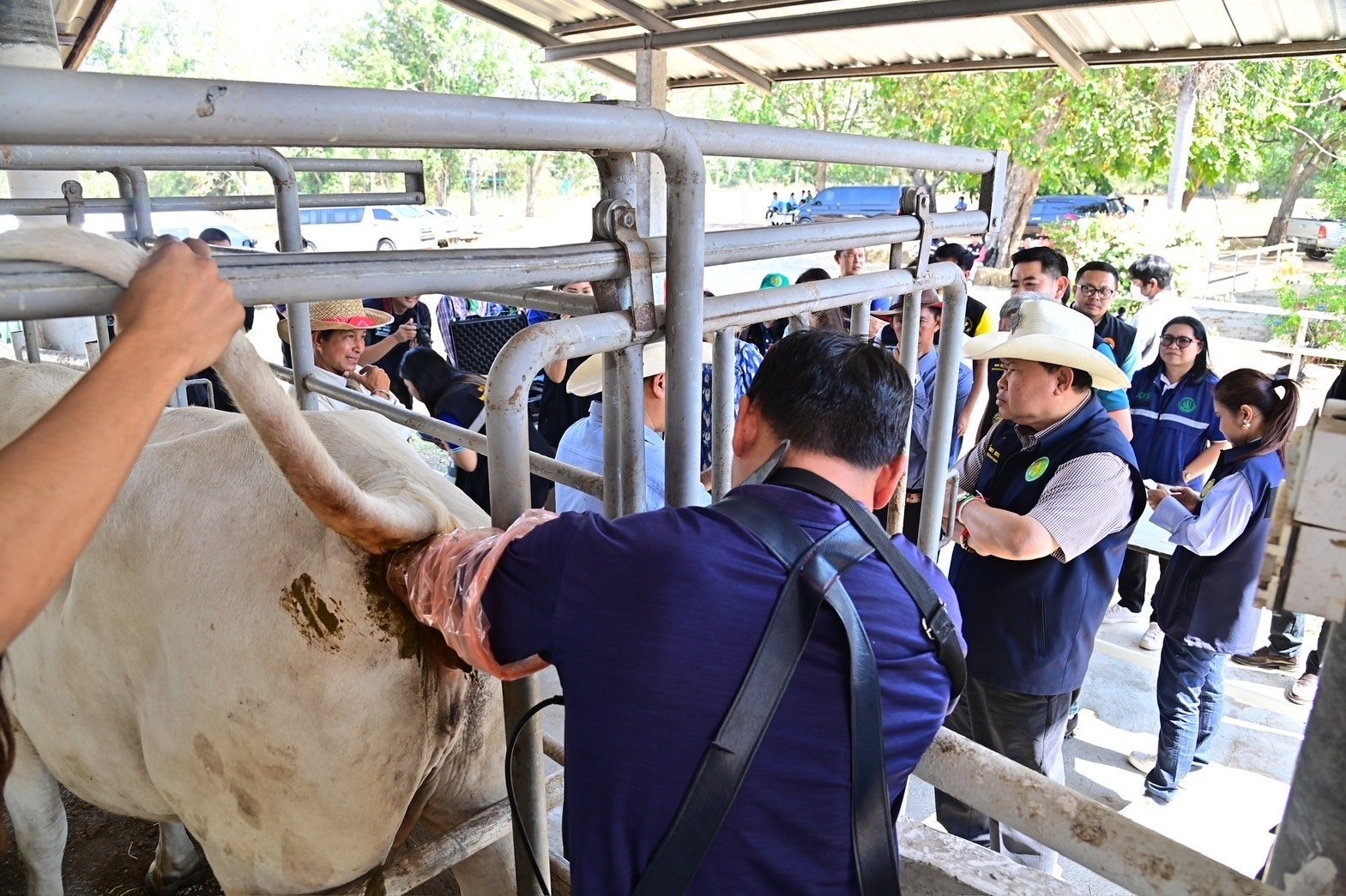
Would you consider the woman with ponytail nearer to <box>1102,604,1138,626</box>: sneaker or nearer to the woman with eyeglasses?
the woman with eyeglasses

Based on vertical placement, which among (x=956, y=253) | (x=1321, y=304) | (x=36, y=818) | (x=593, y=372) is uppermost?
(x=956, y=253)

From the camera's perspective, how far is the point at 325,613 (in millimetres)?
1498

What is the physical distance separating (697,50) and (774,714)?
650cm

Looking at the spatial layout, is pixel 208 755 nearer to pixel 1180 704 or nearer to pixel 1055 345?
pixel 1055 345

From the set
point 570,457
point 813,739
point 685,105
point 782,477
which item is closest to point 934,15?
point 570,457

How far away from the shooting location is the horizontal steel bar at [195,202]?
3.46 meters

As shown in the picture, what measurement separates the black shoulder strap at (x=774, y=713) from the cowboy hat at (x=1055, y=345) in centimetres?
169

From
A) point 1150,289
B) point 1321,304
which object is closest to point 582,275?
point 1150,289

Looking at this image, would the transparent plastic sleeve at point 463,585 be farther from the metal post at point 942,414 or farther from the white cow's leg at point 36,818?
the white cow's leg at point 36,818

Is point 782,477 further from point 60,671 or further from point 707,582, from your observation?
point 60,671

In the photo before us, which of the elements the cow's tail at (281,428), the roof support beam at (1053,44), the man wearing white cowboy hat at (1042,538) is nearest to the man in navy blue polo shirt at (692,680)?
the cow's tail at (281,428)

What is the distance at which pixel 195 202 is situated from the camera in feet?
11.4

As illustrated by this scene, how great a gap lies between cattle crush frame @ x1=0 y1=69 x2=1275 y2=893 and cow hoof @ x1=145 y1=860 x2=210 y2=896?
5.26 feet

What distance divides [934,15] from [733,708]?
15.4 feet
